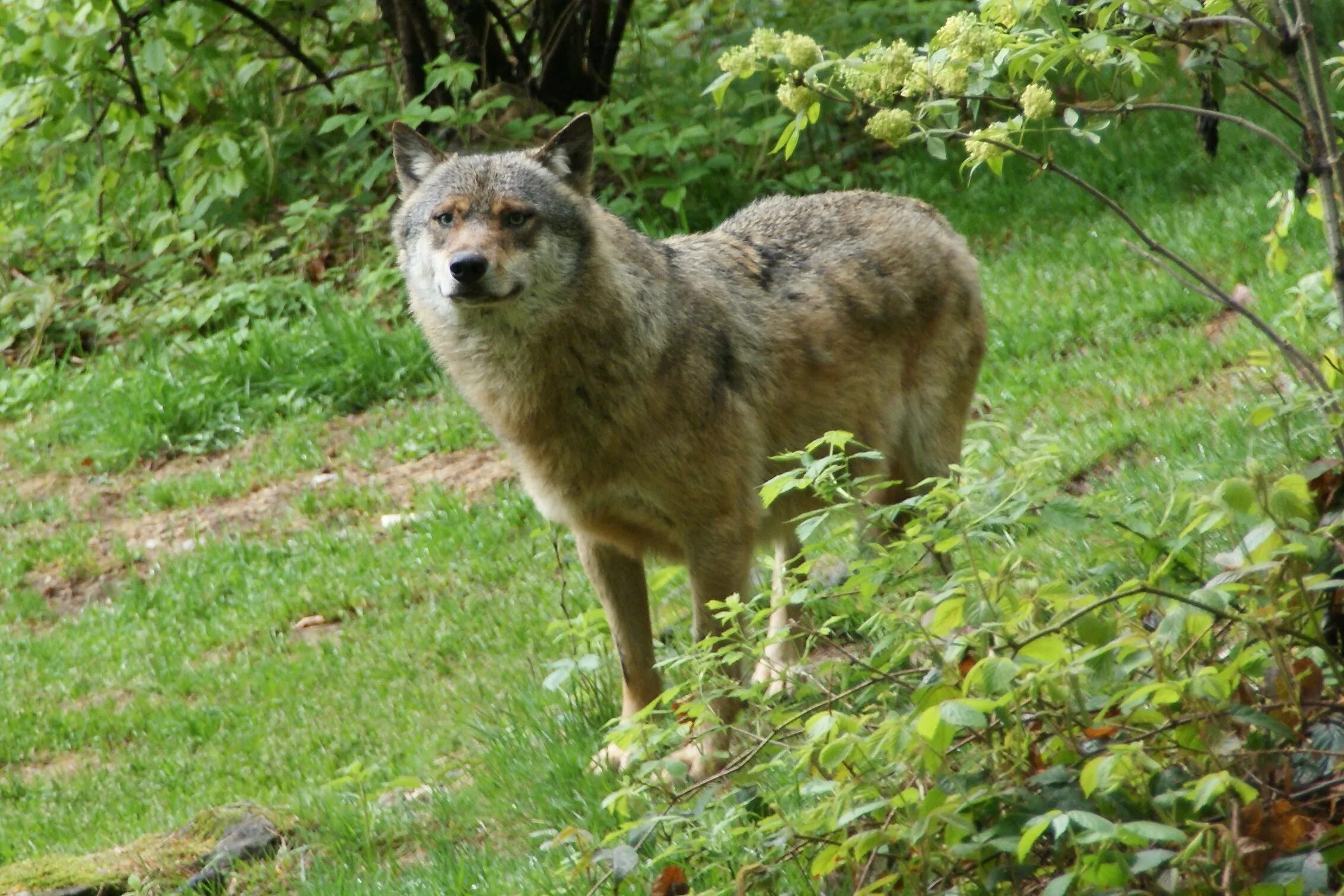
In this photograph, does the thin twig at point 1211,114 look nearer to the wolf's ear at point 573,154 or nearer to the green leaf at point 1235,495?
the green leaf at point 1235,495

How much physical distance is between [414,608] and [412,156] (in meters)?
2.69

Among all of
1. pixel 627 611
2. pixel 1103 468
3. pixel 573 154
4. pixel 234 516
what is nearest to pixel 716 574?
pixel 627 611

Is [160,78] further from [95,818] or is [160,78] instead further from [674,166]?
[95,818]

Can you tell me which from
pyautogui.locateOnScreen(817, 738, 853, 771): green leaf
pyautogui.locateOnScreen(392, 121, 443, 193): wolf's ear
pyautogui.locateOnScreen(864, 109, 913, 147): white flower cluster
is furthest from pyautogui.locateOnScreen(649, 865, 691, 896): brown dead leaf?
pyautogui.locateOnScreen(392, 121, 443, 193): wolf's ear

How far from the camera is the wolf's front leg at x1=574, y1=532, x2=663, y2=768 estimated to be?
547 cm

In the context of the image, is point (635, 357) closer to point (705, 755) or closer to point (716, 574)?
point (716, 574)

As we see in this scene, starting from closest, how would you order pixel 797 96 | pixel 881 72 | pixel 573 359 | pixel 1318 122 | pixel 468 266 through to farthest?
pixel 1318 122, pixel 881 72, pixel 797 96, pixel 468 266, pixel 573 359

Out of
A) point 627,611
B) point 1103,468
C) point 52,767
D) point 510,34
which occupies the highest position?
point 510,34

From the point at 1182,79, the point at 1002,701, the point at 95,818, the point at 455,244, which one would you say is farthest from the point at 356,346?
the point at 1002,701

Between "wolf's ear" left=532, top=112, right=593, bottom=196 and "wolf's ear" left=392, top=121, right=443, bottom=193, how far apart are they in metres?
0.42

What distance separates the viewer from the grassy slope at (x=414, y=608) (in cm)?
520

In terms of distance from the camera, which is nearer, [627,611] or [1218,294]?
[1218,294]

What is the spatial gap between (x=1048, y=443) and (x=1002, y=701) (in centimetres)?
94

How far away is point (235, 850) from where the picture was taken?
5086 mm
